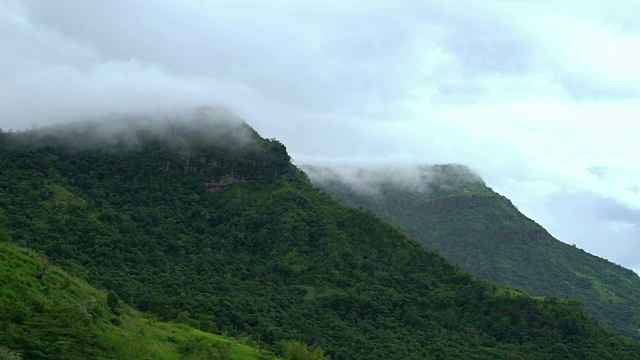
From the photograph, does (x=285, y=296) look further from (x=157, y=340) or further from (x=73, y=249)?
(x=157, y=340)

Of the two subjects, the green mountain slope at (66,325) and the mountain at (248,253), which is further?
the mountain at (248,253)

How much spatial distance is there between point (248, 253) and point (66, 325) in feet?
295

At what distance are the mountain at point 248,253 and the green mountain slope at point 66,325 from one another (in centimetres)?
2452

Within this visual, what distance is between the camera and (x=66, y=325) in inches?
1682

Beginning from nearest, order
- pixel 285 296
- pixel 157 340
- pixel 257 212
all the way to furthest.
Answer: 1. pixel 157 340
2. pixel 285 296
3. pixel 257 212

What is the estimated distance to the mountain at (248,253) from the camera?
104m

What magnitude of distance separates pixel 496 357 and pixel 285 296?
37809 millimetres

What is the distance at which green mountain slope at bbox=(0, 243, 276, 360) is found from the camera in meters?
38.6

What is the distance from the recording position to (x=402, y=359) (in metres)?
98.9

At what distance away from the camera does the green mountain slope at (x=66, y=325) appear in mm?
38625

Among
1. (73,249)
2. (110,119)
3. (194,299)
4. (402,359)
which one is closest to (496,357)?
(402,359)

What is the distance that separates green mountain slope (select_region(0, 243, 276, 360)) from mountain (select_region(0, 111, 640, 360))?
80.4 ft

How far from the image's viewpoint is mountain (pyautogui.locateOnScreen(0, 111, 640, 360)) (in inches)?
4092

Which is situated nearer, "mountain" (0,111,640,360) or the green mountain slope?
the green mountain slope
